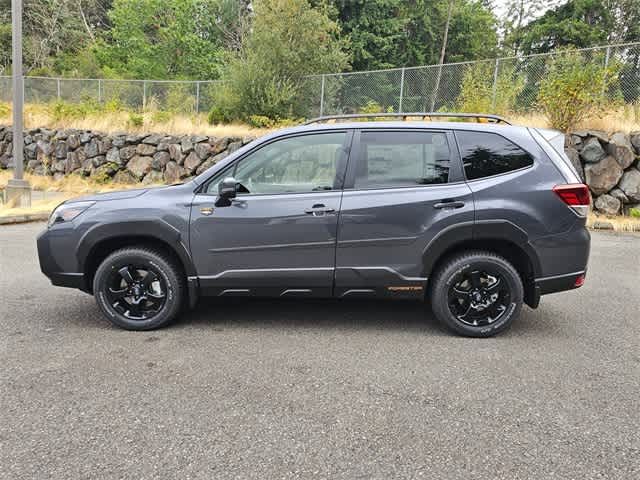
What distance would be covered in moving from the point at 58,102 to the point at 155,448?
67.0 feet

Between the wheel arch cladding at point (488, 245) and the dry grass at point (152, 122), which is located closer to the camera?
the wheel arch cladding at point (488, 245)

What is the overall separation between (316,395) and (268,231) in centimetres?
150

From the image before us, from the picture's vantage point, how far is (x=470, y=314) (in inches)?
169

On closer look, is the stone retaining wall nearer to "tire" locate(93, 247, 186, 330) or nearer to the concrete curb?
the concrete curb

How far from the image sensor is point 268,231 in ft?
13.9

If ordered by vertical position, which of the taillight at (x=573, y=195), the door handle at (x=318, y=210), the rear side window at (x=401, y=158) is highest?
the rear side window at (x=401, y=158)

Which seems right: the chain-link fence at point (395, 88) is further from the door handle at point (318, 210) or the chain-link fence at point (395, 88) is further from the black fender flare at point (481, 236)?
the door handle at point (318, 210)

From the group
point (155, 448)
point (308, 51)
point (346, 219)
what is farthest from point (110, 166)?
point (155, 448)

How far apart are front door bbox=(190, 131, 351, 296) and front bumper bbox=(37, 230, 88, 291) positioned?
3.49 feet

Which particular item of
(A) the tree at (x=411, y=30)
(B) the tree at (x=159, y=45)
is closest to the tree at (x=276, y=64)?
(A) the tree at (x=411, y=30)

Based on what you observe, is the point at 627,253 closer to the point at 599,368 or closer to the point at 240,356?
the point at 599,368

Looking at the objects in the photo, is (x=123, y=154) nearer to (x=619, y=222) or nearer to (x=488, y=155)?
(x=619, y=222)

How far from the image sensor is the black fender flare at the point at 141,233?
429 centimetres

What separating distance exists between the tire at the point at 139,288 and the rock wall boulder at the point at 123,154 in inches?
420
